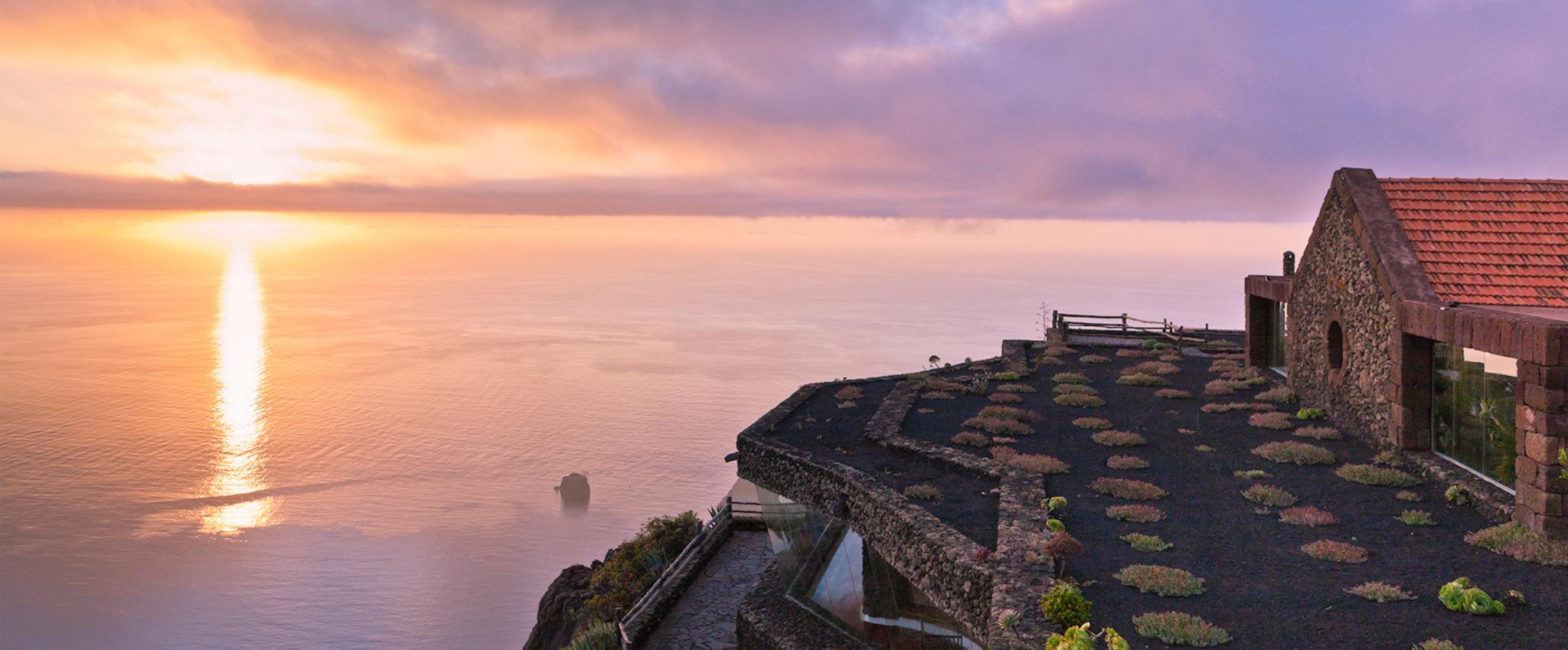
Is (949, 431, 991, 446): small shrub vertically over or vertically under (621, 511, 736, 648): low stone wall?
over

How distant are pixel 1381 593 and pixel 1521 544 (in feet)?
12.9

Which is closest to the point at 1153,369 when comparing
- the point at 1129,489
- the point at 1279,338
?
the point at 1279,338

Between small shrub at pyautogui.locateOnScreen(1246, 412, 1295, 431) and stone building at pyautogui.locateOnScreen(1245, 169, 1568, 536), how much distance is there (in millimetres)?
1275

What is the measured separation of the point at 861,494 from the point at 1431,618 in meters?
9.89

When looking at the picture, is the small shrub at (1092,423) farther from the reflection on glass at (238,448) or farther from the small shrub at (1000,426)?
the reflection on glass at (238,448)

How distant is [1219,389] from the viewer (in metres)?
31.2

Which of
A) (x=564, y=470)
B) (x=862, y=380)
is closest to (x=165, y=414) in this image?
(x=564, y=470)

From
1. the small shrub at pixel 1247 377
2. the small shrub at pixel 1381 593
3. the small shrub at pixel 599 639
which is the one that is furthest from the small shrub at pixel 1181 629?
the small shrub at pixel 1247 377

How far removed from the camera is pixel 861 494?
61.8ft

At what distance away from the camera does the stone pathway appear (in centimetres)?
2380

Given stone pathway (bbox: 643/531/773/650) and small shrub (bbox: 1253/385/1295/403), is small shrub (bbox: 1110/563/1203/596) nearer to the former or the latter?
stone pathway (bbox: 643/531/773/650)

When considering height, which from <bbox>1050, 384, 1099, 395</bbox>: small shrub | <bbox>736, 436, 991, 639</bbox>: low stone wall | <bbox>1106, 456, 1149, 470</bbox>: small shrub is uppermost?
<bbox>1050, 384, 1099, 395</bbox>: small shrub

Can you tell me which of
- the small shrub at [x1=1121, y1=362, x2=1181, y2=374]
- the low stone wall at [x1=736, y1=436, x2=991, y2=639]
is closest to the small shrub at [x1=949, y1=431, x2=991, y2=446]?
the low stone wall at [x1=736, y1=436, x2=991, y2=639]

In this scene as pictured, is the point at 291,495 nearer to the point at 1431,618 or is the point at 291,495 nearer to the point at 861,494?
the point at 861,494
